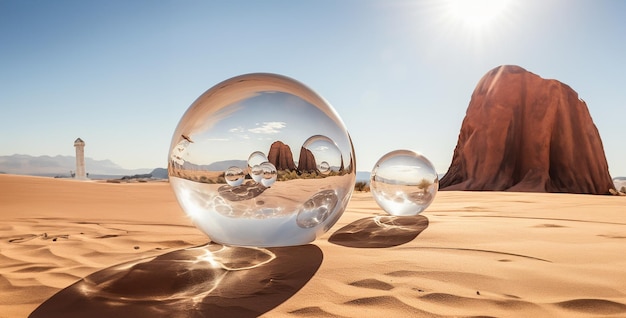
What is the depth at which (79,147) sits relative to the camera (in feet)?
110

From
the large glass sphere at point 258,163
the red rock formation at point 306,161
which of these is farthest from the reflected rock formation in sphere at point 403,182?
the red rock formation at point 306,161

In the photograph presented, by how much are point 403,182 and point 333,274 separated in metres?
2.73

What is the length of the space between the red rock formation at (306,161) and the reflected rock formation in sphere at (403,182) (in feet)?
7.95

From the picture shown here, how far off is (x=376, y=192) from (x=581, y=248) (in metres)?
2.48

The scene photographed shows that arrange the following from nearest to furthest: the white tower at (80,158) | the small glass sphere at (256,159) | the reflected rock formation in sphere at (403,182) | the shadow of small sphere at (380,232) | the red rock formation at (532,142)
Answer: the small glass sphere at (256,159)
the shadow of small sphere at (380,232)
the reflected rock formation in sphere at (403,182)
the red rock formation at (532,142)
the white tower at (80,158)

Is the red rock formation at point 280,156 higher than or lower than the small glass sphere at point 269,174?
higher

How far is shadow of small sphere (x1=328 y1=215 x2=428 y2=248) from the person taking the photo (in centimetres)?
364

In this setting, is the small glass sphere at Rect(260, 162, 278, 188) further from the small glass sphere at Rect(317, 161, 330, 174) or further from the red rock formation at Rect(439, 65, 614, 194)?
the red rock formation at Rect(439, 65, 614, 194)

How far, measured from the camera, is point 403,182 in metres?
5.09

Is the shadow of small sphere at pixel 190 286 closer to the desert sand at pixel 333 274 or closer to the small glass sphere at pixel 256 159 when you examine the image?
the desert sand at pixel 333 274

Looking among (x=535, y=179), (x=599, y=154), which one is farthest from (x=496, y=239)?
(x=599, y=154)

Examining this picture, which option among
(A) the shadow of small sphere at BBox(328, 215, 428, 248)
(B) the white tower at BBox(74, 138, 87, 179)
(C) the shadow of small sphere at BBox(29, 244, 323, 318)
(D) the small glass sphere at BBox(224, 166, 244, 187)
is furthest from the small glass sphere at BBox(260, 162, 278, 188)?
(B) the white tower at BBox(74, 138, 87, 179)

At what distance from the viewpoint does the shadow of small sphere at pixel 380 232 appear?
11.9 feet

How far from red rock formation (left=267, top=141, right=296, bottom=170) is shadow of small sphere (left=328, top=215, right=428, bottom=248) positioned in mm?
1094
